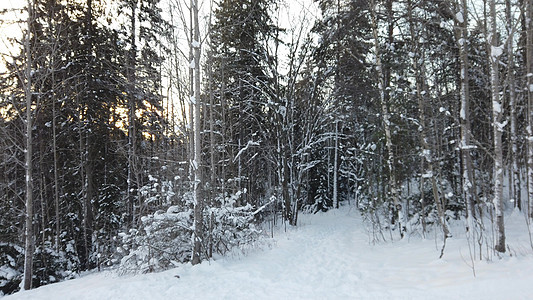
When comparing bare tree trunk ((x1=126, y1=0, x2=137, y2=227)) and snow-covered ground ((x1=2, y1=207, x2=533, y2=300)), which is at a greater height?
bare tree trunk ((x1=126, y1=0, x2=137, y2=227))

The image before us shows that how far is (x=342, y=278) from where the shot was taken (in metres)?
5.02

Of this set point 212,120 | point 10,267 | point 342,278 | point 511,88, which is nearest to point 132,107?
point 212,120

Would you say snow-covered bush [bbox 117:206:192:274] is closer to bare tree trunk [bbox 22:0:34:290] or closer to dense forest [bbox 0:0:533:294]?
dense forest [bbox 0:0:533:294]

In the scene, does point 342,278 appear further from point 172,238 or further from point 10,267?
point 10,267

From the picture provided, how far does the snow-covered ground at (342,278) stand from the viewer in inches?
154

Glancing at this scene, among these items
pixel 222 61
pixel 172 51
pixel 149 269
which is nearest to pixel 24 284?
pixel 149 269

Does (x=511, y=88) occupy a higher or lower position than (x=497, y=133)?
higher

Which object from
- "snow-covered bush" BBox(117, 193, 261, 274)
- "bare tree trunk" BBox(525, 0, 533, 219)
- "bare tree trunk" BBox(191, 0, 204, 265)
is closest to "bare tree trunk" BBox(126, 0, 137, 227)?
"snow-covered bush" BBox(117, 193, 261, 274)

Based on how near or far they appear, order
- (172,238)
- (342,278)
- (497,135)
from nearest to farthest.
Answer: (497,135) < (342,278) < (172,238)

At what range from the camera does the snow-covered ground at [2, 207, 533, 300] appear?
3.90 m

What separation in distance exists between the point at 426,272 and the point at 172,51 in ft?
24.0

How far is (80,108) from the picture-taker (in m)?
11.7

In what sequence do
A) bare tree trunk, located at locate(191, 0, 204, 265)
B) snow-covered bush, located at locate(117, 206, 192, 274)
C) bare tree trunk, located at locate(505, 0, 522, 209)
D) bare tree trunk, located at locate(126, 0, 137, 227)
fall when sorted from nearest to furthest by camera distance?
bare tree trunk, located at locate(505, 0, 522, 209)
bare tree trunk, located at locate(191, 0, 204, 265)
snow-covered bush, located at locate(117, 206, 192, 274)
bare tree trunk, located at locate(126, 0, 137, 227)

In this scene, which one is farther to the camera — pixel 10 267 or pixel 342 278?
pixel 10 267
